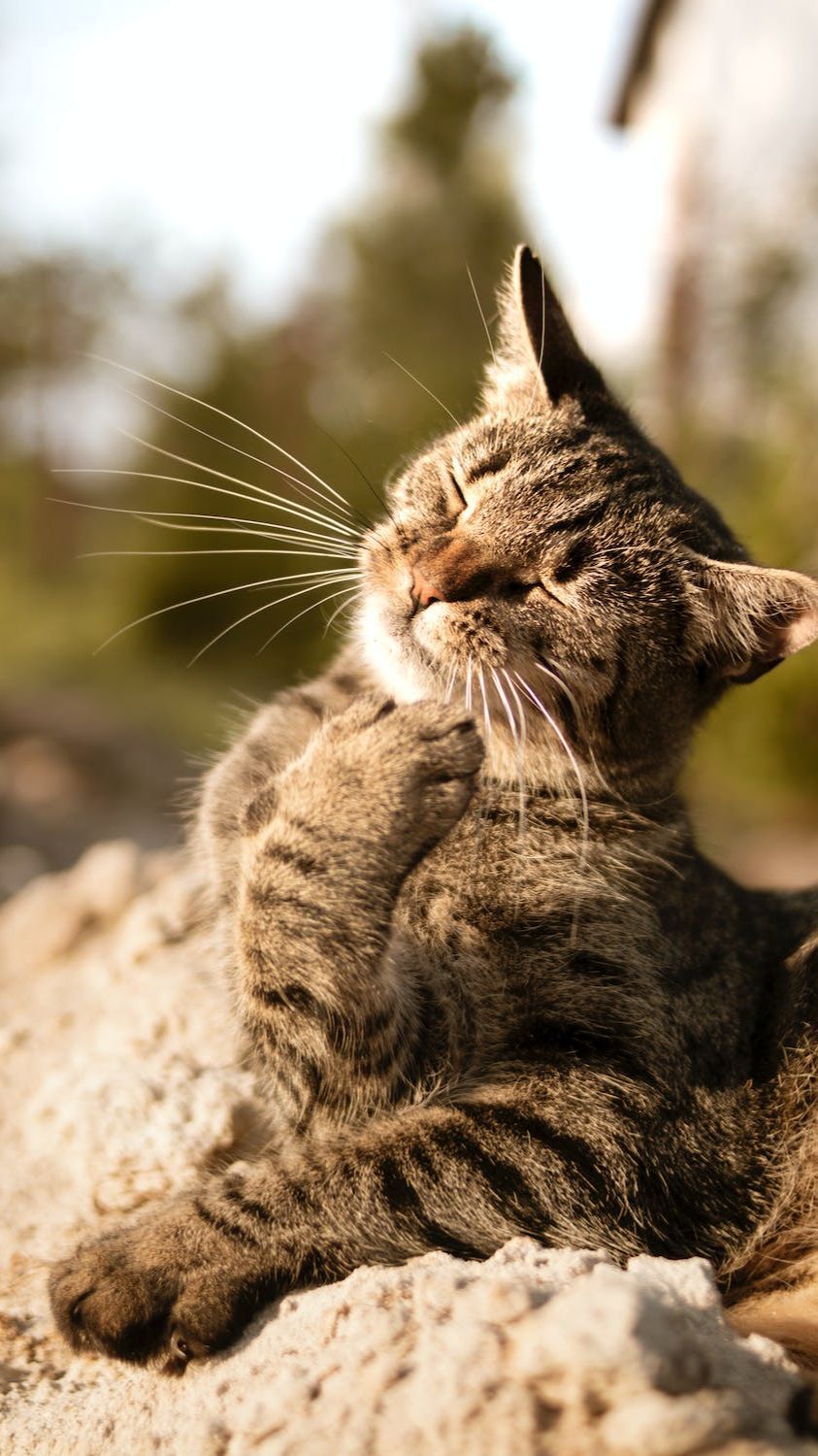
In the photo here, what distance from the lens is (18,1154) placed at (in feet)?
8.43

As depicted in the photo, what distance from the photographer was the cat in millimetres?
1900

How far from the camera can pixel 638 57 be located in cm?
1057

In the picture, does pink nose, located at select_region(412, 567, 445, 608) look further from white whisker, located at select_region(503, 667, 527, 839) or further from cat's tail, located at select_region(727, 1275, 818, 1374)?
cat's tail, located at select_region(727, 1275, 818, 1374)

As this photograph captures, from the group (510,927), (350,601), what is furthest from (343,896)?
(350,601)

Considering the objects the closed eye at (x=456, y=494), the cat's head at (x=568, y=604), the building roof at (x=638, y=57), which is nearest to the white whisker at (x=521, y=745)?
the cat's head at (x=568, y=604)

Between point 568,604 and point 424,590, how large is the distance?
302 millimetres

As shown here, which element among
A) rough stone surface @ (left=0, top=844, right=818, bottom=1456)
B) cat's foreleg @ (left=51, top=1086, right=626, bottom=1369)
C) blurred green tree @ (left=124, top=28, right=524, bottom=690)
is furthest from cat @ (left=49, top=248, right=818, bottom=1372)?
blurred green tree @ (left=124, top=28, right=524, bottom=690)

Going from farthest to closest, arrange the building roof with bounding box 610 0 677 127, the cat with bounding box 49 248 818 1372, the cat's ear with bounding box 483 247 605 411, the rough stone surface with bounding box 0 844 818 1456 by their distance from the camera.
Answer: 1. the building roof with bounding box 610 0 677 127
2. the cat's ear with bounding box 483 247 605 411
3. the cat with bounding box 49 248 818 1372
4. the rough stone surface with bounding box 0 844 818 1456

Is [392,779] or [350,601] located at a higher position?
[350,601]

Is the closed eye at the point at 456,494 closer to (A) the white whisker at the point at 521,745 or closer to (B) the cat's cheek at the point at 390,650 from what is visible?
(B) the cat's cheek at the point at 390,650

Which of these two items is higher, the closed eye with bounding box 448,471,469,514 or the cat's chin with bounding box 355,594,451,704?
the closed eye with bounding box 448,471,469,514

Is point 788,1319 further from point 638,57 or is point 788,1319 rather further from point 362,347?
point 362,347

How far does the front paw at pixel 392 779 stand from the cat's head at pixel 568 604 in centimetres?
24

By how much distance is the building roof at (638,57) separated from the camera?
1032 cm
